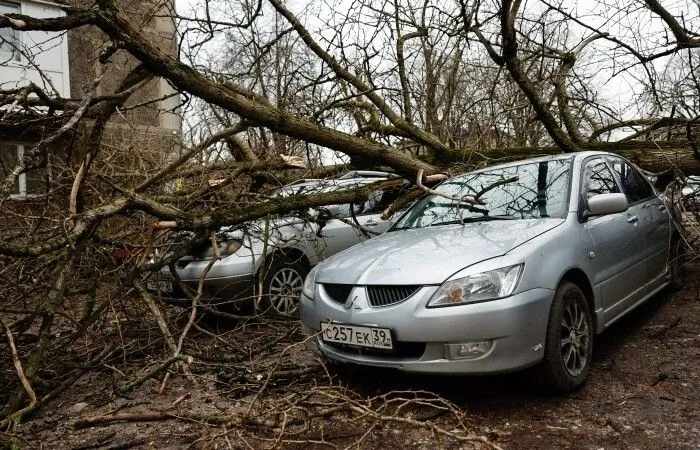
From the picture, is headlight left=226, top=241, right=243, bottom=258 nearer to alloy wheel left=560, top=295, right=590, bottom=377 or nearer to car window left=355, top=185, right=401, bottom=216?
car window left=355, top=185, right=401, bottom=216

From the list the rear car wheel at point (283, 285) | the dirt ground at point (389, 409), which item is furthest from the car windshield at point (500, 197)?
the rear car wheel at point (283, 285)

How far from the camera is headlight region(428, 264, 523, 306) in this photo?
287 cm

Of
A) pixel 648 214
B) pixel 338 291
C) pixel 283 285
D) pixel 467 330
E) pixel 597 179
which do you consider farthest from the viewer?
pixel 283 285

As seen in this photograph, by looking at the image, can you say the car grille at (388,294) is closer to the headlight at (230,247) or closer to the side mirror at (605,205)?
the side mirror at (605,205)

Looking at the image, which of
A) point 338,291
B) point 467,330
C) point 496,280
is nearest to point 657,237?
point 496,280

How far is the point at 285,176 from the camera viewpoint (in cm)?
663

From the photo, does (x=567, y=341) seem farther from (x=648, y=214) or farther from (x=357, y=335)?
(x=648, y=214)

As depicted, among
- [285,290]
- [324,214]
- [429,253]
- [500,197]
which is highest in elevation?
[500,197]

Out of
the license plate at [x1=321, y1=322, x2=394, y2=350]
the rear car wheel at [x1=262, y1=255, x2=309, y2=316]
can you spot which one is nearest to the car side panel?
the license plate at [x1=321, y1=322, x2=394, y2=350]

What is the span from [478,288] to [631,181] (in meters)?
2.68

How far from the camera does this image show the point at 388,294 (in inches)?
121

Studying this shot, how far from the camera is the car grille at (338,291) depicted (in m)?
3.31

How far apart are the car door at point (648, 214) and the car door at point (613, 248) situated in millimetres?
130

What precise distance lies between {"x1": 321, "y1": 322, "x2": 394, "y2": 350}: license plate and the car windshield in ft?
3.82
